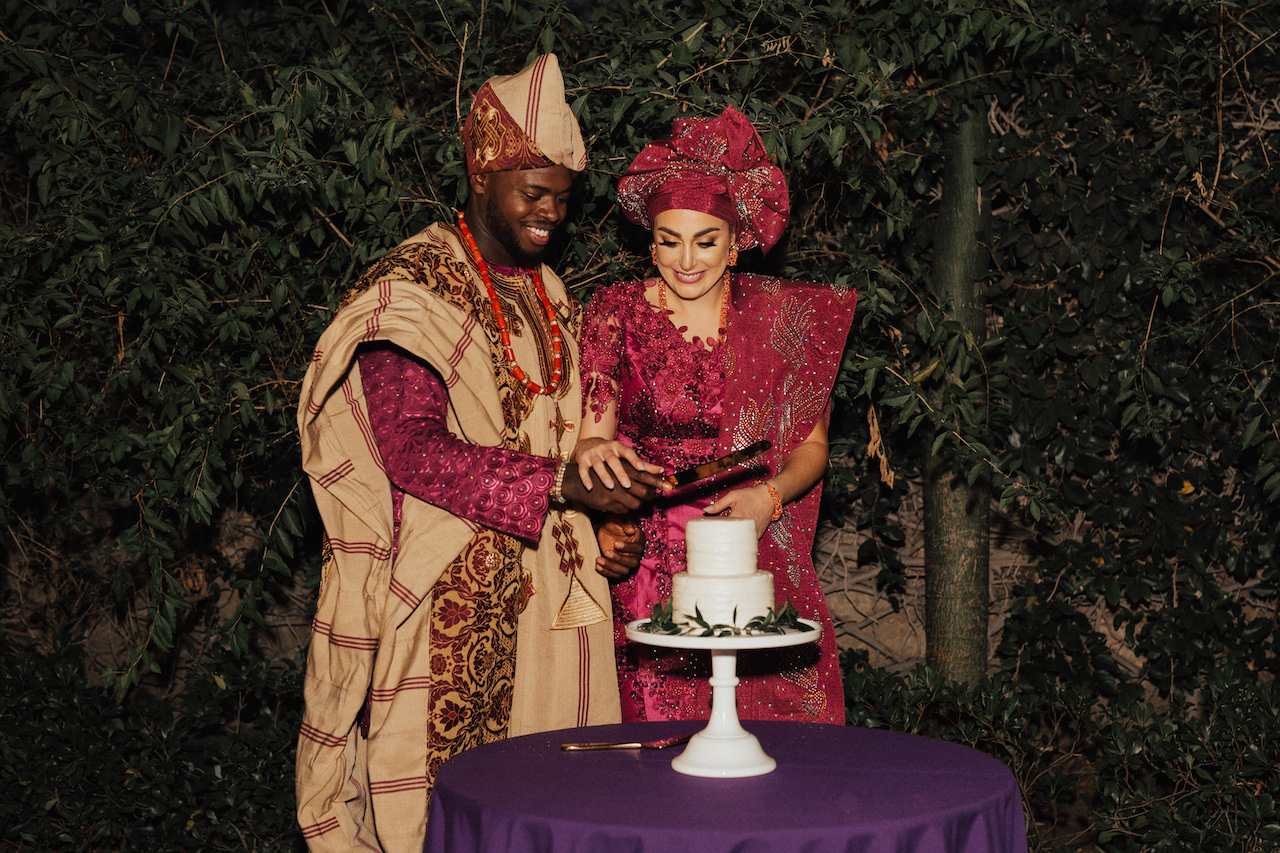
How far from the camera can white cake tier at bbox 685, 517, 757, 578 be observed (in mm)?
2066

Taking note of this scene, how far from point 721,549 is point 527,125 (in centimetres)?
115

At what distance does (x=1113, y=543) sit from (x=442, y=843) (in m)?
2.54

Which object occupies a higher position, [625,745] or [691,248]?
[691,248]

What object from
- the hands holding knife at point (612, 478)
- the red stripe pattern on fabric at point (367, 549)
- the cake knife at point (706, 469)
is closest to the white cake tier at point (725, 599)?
the cake knife at point (706, 469)

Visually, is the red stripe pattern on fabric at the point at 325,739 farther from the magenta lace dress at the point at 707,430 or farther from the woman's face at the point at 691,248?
the woman's face at the point at 691,248

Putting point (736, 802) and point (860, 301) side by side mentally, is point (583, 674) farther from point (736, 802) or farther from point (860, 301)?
point (860, 301)

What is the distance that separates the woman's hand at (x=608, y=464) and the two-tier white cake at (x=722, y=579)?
330 mm

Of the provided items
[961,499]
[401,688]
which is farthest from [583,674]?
Result: [961,499]

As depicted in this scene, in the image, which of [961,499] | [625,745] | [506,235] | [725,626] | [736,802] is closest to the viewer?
[736,802]

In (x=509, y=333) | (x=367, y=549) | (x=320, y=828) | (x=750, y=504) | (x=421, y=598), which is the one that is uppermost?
(x=509, y=333)

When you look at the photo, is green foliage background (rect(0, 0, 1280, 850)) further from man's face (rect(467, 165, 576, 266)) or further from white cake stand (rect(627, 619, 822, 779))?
white cake stand (rect(627, 619, 822, 779))

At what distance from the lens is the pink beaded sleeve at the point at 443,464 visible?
249cm

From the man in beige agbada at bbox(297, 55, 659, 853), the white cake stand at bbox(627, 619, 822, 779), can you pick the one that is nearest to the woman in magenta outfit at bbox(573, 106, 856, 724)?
the man in beige agbada at bbox(297, 55, 659, 853)

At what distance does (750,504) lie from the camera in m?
2.66
